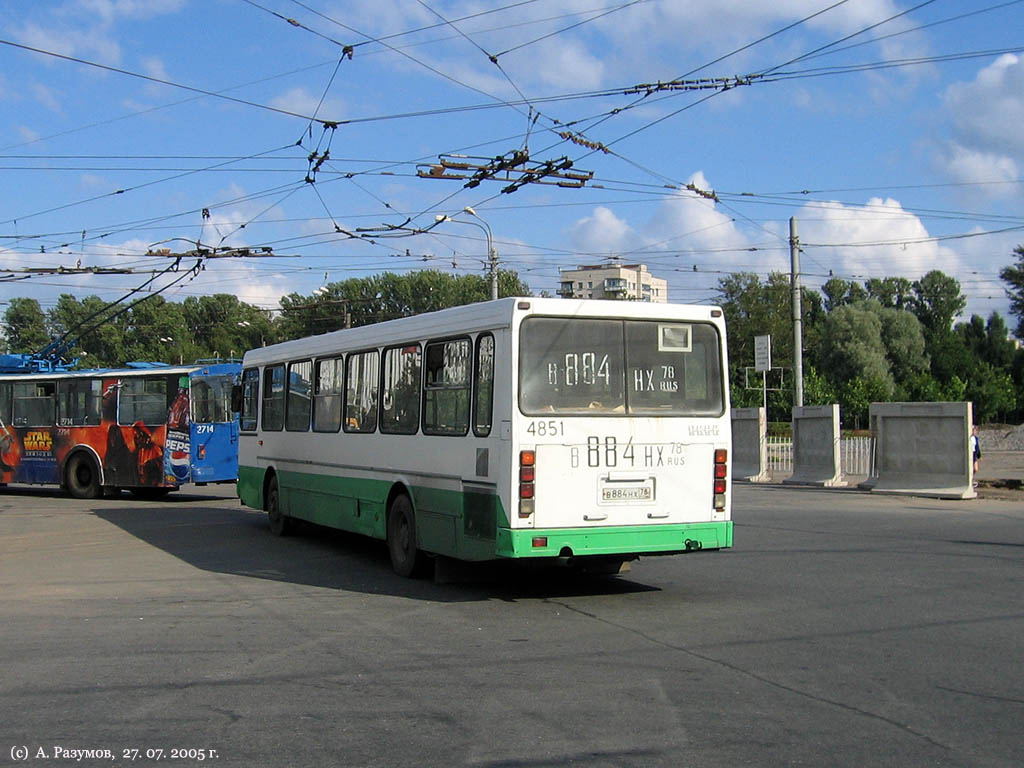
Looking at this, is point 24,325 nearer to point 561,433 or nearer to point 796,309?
point 796,309

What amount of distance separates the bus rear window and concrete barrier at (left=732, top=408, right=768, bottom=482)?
21024 mm

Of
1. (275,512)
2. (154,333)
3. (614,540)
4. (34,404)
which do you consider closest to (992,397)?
(154,333)

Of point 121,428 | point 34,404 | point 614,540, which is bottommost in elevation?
point 614,540

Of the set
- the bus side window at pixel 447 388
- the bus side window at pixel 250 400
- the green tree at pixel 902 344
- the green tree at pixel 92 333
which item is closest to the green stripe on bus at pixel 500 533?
the bus side window at pixel 447 388

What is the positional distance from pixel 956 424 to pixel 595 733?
19.6 m

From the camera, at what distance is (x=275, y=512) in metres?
16.9

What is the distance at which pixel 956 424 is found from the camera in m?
23.5

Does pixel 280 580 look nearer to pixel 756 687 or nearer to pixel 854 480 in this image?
pixel 756 687

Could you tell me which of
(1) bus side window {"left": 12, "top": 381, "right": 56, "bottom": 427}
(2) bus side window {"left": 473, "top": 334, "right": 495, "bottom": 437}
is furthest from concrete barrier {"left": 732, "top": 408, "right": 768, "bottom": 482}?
(2) bus side window {"left": 473, "top": 334, "right": 495, "bottom": 437}

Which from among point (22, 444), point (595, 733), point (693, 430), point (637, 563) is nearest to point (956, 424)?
point (637, 563)

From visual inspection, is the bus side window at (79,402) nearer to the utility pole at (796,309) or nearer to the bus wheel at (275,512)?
the bus wheel at (275,512)

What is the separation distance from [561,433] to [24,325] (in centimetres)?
8280

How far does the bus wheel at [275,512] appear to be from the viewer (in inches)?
656

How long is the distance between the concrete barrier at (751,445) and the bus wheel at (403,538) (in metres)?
20.4
